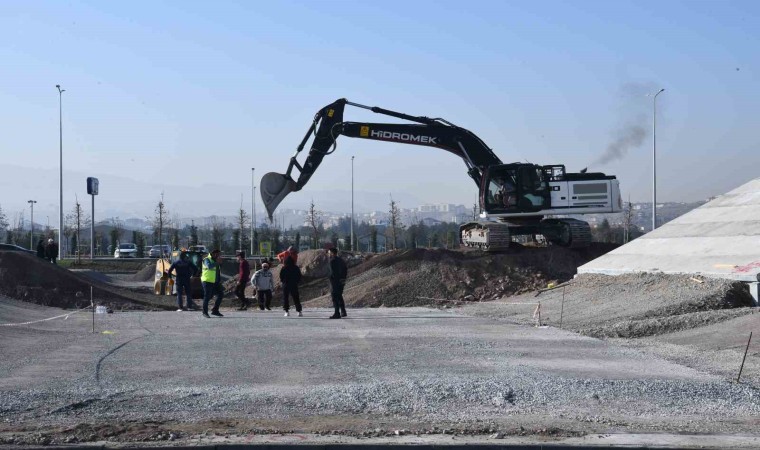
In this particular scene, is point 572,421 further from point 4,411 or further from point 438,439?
→ point 4,411

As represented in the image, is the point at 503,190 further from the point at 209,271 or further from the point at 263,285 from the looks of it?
the point at 209,271

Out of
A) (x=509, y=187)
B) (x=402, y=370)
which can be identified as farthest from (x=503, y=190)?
(x=402, y=370)

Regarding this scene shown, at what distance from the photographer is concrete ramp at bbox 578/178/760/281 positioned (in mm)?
21017

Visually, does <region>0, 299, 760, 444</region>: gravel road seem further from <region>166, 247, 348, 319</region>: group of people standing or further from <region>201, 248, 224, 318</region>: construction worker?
<region>201, 248, 224, 318</region>: construction worker

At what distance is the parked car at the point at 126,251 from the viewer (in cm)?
6775

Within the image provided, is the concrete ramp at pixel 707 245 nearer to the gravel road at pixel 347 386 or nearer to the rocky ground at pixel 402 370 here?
the rocky ground at pixel 402 370

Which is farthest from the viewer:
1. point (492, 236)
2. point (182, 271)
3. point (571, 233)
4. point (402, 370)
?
point (571, 233)

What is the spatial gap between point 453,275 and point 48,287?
45.9ft

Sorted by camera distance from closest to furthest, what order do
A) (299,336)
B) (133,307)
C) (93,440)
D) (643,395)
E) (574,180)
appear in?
(93,440), (643,395), (299,336), (133,307), (574,180)

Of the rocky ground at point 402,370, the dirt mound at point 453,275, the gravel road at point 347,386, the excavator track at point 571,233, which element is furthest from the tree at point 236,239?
the gravel road at point 347,386

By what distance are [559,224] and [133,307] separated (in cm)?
1550

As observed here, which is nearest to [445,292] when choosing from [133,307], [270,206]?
[270,206]

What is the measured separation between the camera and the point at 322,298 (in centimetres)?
2909

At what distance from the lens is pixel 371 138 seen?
1219 inches
